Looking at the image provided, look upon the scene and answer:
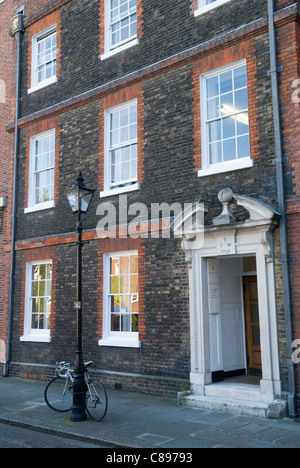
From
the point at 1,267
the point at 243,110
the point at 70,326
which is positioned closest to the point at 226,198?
the point at 243,110

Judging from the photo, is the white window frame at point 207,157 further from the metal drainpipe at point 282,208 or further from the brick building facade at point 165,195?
the metal drainpipe at point 282,208

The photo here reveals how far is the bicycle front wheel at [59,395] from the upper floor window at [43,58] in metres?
8.77

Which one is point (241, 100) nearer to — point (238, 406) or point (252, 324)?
point (252, 324)

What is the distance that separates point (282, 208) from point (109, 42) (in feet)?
22.9

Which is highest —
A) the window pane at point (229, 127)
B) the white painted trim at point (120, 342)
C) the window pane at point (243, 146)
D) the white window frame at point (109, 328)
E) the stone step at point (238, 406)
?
the window pane at point (229, 127)

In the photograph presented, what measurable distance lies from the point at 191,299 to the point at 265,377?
220cm

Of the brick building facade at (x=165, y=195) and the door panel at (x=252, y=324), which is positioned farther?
the door panel at (x=252, y=324)

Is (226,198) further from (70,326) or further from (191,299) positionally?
A: (70,326)

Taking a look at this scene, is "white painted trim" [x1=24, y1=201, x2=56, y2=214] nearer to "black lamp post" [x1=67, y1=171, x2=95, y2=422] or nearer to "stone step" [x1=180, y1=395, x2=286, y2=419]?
"black lamp post" [x1=67, y1=171, x2=95, y2=422]

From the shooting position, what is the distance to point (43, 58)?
14.8 m

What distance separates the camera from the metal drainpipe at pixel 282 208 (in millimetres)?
8255

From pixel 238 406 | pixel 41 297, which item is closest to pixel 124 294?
pixel 41 297

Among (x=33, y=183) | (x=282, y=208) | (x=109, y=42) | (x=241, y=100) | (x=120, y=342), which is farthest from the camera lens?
(x=33, y=183)

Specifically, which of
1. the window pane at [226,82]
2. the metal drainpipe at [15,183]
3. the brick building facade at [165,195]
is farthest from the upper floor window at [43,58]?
the window pane at [226,82]
